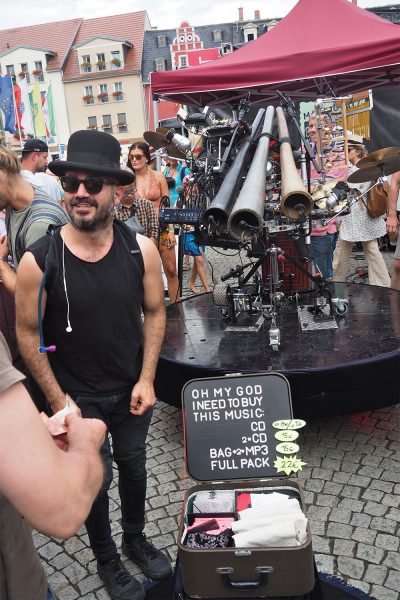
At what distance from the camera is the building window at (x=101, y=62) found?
49406 mm

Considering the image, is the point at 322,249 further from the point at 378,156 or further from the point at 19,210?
the point at 19,210

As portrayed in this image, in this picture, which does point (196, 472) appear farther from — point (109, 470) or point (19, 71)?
point (19, 71)

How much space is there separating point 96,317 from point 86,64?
53.7m

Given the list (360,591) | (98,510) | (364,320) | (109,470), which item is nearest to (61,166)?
(109,470)

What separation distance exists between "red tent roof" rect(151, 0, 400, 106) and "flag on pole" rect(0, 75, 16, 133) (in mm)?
10820

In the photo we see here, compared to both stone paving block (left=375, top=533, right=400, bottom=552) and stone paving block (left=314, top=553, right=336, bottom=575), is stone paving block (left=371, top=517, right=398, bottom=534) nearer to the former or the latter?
stone paving block (left=375, top=533, right=400, bottom=552)

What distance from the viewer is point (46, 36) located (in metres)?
53.7

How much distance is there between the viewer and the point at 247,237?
9.09 ft

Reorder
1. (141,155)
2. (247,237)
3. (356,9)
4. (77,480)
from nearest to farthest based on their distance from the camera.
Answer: (77,480) < (247,237) < (141,155) < (356,9)

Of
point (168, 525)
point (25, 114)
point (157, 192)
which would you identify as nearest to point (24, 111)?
point (25, 114)

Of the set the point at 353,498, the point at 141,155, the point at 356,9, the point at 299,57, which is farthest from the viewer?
the point at 356,9

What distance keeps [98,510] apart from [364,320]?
265 centimetres

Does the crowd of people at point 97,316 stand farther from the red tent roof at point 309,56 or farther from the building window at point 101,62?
the building window at point 101,62

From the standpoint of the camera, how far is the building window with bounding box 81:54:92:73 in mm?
50000
